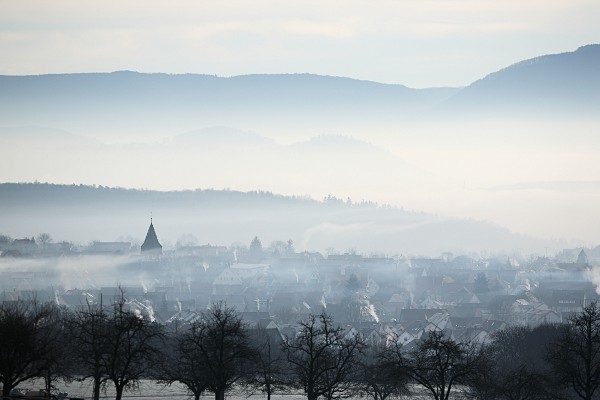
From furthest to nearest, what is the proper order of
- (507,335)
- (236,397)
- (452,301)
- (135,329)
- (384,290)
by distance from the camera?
(384,290) < (452,301) < (507,335) < (236,397) < (135,329)

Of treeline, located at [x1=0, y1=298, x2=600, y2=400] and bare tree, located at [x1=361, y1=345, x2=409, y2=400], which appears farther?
bare tree, located at [x1=361, y1=345, x2=409, y2=400]

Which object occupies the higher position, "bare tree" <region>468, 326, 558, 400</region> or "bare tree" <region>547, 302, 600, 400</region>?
"bare tree" <region>547, 302, 600, 400</region>

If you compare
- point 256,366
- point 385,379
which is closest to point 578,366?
point 385,379

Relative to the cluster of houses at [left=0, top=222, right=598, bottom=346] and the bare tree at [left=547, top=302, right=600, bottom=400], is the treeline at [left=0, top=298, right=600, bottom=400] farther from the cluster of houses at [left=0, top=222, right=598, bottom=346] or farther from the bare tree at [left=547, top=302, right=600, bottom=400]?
the cluster of houses at [left=0, top=222, right=598, bottom=346]

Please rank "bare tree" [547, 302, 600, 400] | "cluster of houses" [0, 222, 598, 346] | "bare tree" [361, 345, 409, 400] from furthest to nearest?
"cluster of houses" [0, 222, 598, 346]
"bare tree" [361, 345, 409, 400]
"bare tree" [547, 302, 600, 400]

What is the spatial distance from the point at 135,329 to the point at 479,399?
15.9m

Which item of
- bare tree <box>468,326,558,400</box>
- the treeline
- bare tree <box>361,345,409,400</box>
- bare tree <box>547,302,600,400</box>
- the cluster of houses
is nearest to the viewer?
the treeline

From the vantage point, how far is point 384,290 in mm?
199500

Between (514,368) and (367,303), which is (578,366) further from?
(367,303)

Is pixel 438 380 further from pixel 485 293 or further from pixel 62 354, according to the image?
→ pixel 485 293

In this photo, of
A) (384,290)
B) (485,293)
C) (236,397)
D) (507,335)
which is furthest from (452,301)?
(236,397)

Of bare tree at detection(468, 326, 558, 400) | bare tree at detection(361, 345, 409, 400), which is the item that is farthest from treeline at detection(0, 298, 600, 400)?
bare tree at detection(468, 326, 558, 400)

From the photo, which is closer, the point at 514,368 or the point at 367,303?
the point at 514,368

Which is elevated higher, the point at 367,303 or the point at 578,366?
the point at 578,366
